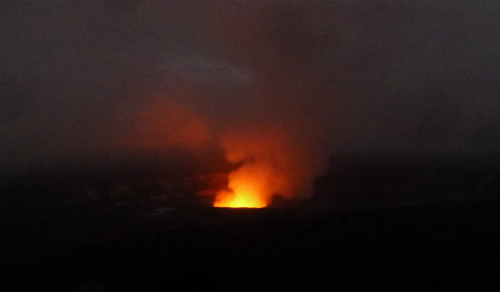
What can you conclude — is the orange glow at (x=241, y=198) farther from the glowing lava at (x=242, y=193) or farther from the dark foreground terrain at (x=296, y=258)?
the dark foreground terrain at (x=296, y=258)

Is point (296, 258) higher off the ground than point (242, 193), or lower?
lower

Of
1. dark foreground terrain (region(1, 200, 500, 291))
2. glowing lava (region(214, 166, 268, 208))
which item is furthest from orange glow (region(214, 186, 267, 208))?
dark foreground terrain (region(1, 200, 500, 291))

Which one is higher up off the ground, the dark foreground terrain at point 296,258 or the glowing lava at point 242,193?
the glowing lava at point 242,193

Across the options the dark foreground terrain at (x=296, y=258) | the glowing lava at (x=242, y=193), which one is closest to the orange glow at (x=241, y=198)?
the glowing lava at (x=242, y=193)

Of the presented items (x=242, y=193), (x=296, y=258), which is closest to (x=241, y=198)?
(x=242, y=193)

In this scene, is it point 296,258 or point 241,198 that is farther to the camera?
point 241,198

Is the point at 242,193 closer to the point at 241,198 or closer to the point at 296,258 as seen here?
the point at 241,198

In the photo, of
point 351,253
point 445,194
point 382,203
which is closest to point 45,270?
point 351,253

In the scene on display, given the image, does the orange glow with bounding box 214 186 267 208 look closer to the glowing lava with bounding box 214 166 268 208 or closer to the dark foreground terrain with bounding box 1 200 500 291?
the glowing lava with bounding box 214 166 268 208
